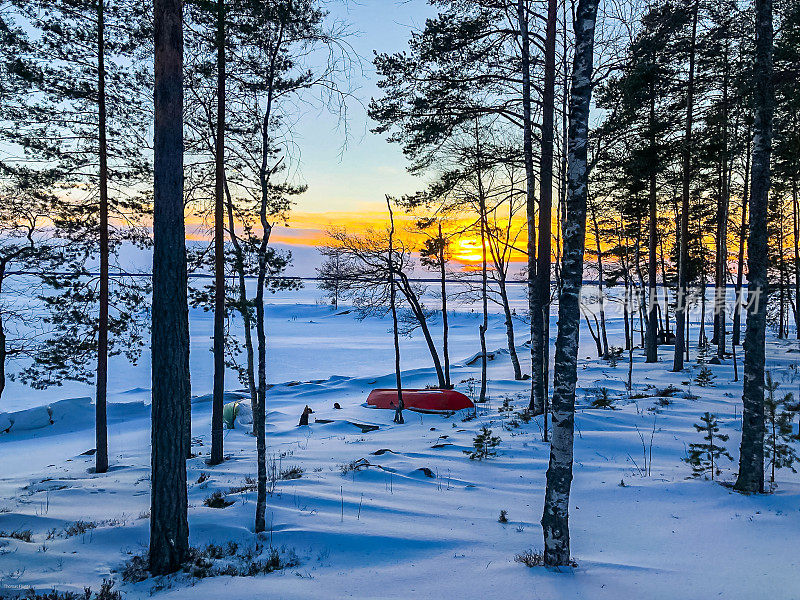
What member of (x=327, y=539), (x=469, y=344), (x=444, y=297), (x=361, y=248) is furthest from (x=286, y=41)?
(x=469, y=344)

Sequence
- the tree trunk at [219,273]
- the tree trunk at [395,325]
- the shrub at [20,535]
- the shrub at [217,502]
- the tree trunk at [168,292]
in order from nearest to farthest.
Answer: the tree trunk at [168,292] → the shrub at [20,535] → the shrub at [217,502] → the tree trunk at [219,273] → the tree trunk at [395,325]

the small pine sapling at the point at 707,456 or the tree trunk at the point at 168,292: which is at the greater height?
the tree trunk at the point at 168,292

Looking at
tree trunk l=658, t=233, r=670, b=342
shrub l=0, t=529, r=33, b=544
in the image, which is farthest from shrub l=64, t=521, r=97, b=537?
tree trunk l=658, t=233, r=670, b=342

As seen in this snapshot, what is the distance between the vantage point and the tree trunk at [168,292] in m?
5.29

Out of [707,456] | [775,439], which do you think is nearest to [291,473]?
[707,456]

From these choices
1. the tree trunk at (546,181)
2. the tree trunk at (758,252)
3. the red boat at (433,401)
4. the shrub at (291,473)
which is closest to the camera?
the tree trunk at (758,252)

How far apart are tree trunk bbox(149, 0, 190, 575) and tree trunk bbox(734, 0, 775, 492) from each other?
24.8ft

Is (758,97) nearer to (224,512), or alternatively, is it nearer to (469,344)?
(224,512)

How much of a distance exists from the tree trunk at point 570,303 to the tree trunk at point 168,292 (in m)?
4.14

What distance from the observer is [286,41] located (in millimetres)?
8078

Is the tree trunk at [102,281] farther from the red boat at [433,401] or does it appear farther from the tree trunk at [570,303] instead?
the tree trunk at [570,303]

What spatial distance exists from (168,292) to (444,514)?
480 centimetres

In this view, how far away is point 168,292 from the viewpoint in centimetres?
534

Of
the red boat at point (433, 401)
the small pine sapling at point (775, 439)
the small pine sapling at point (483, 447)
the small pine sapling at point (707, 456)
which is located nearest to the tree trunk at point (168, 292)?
the small pine sapling at point (483, 447)
